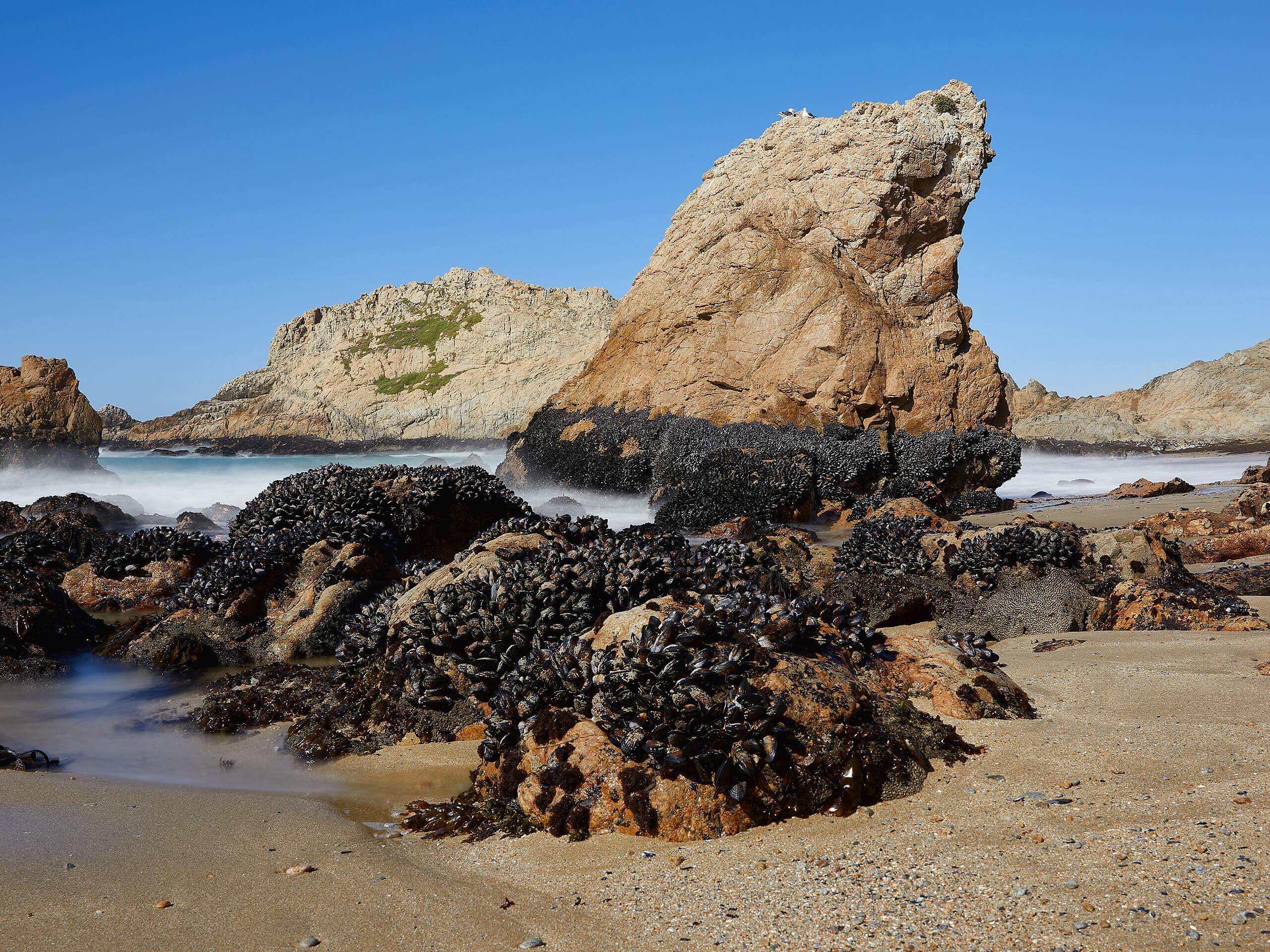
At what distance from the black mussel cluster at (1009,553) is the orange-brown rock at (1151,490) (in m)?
12.4

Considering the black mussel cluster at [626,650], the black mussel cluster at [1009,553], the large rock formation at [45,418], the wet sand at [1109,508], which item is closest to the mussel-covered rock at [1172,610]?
the black mussel cluster at [1009,553]

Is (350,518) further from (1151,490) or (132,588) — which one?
(1151,490)

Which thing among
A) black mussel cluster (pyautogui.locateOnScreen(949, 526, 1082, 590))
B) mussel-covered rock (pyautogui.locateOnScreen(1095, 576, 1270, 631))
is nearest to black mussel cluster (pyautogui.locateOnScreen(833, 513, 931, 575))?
black mussel cluster (pyautogui.locateOnScreen(949, 526, 1082, 590))

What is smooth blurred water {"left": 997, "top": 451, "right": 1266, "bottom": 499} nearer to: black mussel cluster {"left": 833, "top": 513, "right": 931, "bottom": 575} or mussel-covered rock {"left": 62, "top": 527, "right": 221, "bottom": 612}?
black mussel cluster {"left": 833, "top": 513, "right": 931, "bottom": 575}

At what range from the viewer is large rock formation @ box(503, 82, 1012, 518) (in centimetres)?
1636

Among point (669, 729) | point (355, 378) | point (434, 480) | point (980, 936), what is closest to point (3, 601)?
point (434, 480)

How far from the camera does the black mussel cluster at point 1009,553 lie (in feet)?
27.0

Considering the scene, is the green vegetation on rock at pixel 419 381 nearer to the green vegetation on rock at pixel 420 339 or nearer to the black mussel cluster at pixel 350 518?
the green vegetation on rock at pixel 420 339

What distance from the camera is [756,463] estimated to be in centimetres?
1502

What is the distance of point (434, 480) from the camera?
1104 centimetres

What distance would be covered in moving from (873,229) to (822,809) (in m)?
16.0

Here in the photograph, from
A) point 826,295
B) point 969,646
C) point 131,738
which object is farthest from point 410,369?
point 969,646

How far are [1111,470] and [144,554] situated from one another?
1296 inches

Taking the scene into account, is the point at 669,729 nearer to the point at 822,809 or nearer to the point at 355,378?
the point at 822,809
